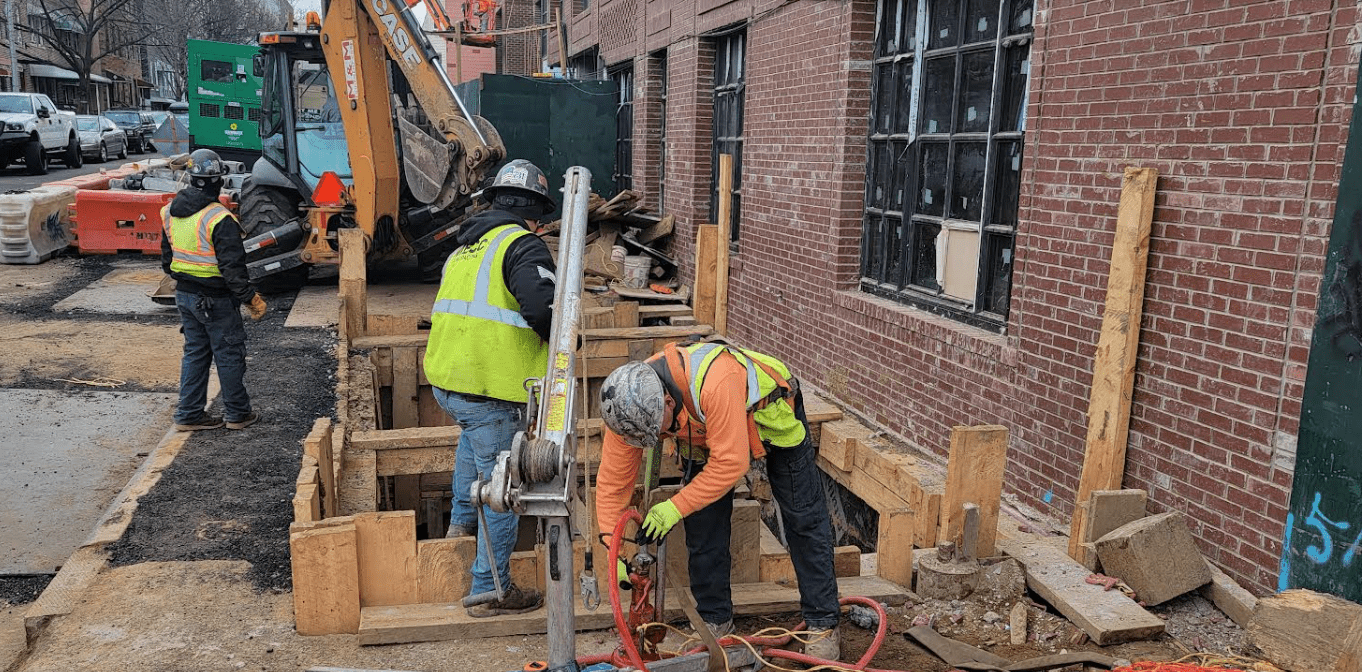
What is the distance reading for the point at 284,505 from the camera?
5766 millimetres

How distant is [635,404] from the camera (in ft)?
11.8

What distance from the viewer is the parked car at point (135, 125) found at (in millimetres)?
39781

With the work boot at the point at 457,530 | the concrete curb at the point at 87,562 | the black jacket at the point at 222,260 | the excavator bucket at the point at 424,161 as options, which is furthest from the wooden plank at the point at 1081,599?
the excavator bucket at the point at 424,161

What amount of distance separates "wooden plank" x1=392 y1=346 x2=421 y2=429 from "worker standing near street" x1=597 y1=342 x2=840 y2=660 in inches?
183

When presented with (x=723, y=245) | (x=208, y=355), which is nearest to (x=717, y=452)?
(x=208, y=355)

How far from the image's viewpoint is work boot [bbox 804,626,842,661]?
13.8 ft

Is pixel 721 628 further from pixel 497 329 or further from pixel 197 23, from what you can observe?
pixel 197 23

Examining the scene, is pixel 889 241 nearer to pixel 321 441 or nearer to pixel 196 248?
pixel 321 441

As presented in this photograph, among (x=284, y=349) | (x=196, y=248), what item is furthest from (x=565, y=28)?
(x=196, y=248)

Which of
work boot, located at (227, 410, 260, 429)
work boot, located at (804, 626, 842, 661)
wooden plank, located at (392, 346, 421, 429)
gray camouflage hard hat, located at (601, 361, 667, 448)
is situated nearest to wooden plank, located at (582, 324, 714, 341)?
wooden plank, located at (392, 346, 421, 429)

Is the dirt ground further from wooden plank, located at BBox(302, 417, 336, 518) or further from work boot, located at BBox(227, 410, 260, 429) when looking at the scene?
wooden plank, located at BBox(302, 417, 336, 518)

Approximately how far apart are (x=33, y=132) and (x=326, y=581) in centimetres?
2825

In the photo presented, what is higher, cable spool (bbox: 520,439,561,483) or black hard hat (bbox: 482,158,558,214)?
black hard hat (bbox: 482,158,558,214)

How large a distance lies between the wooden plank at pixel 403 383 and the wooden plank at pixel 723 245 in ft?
9.99
